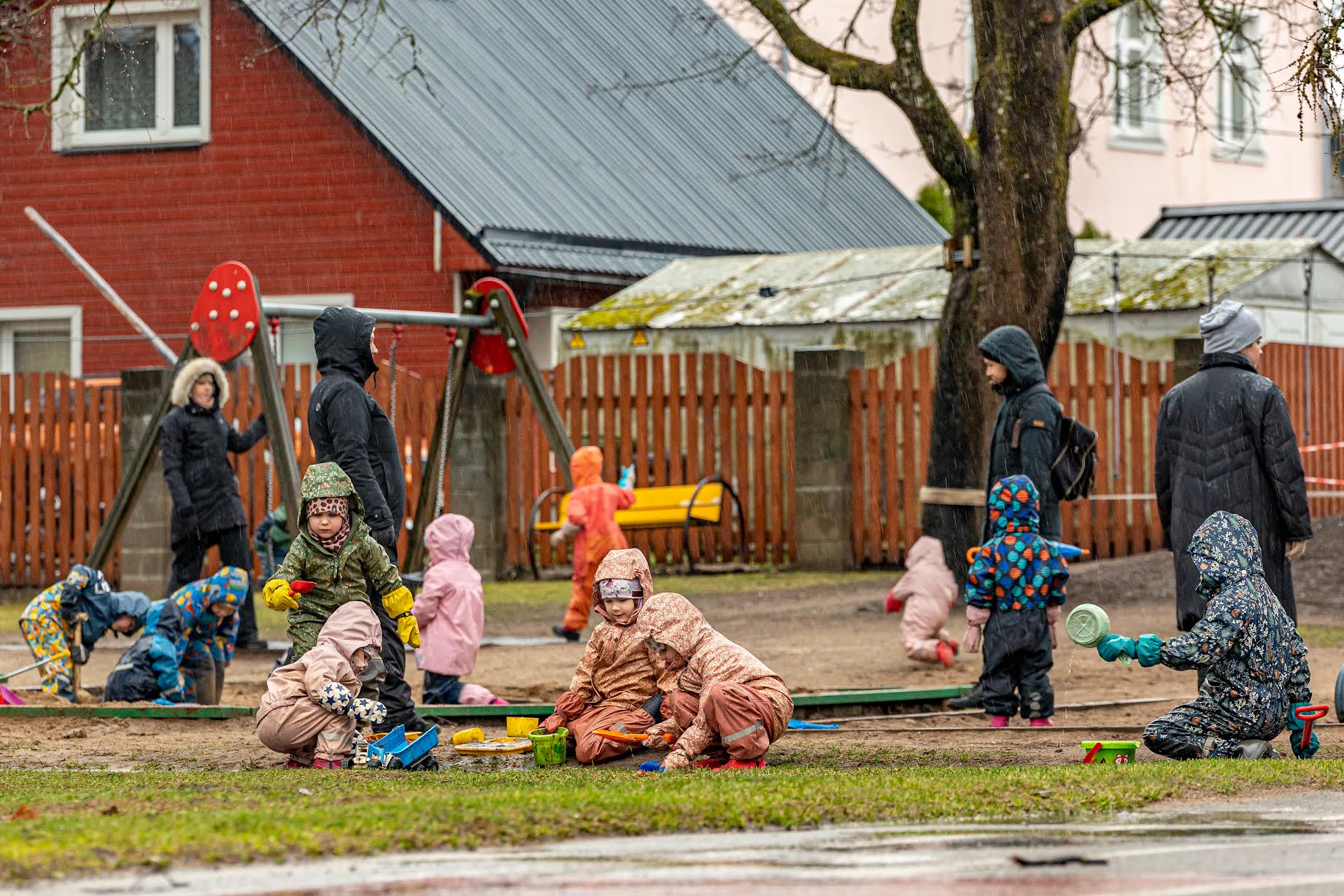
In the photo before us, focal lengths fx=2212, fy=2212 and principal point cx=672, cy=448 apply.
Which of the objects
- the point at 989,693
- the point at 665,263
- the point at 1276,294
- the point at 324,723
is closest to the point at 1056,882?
the point at 324,723

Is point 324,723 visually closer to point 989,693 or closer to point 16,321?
point 989,693

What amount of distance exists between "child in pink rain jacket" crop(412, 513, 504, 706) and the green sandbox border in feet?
2.33

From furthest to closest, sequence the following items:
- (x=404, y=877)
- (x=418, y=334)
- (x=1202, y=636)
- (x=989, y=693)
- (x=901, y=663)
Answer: (x=418, y=334)
(x=901, y=663)
(x=989, y=693)
(x=1202, y=636)
(x=404, y=877)

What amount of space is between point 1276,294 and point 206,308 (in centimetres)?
1305

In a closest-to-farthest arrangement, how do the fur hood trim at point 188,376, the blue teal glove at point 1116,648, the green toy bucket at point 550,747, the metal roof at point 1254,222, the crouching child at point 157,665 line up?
the blue teal glove at point 1116,648 → the green toy bucket at point 550,747 → the crouching child at point 157,665 → the fur hood trim at point 188,376 → the metal roof at point 1254,222

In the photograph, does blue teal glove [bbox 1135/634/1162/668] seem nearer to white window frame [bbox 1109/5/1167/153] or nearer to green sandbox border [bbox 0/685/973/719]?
green sandbox border [bbox 0/685/973/719]

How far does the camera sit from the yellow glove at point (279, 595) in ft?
29.0

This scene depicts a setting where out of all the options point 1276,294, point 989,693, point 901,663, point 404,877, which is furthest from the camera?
point 1276,294

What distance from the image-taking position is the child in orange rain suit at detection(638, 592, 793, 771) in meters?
8.52

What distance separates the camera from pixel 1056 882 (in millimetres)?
5426

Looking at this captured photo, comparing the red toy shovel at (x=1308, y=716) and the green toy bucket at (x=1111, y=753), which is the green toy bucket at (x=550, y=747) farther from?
the red toy shovel at (x=1308, y=716)

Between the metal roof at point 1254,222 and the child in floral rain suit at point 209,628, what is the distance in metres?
20.8

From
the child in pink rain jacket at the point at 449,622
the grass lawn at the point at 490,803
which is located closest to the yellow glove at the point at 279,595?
the grass lawn at the point at 490,803

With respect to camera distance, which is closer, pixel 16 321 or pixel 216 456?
pixel 216 456
